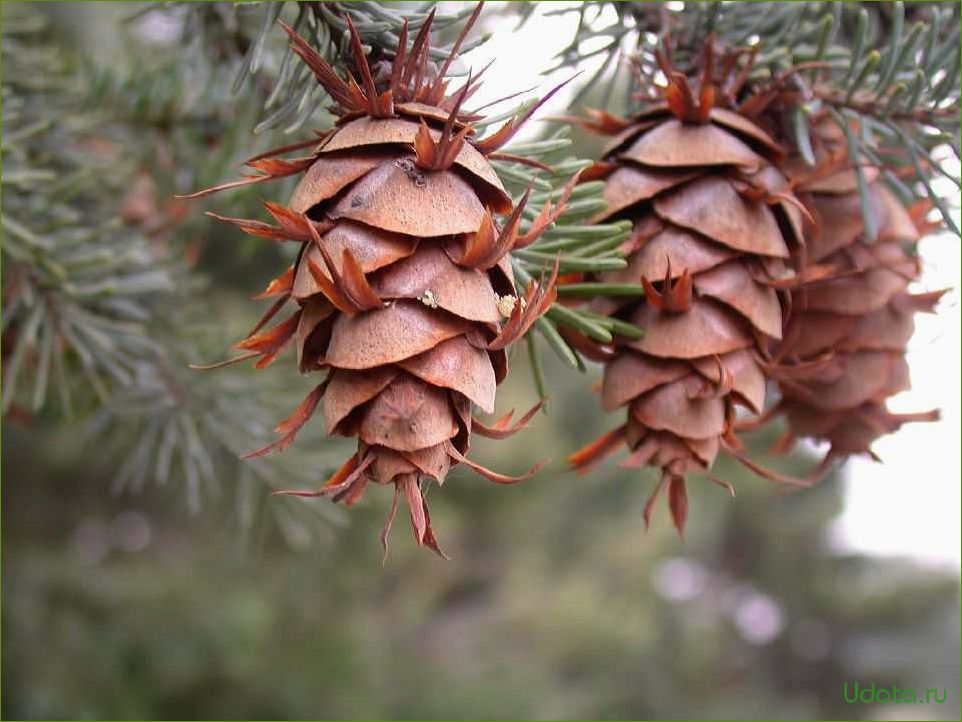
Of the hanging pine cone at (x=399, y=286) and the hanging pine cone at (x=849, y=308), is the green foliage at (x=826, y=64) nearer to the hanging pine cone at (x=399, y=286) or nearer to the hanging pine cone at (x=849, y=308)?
the hanging pine cone at (x=849, y=308)

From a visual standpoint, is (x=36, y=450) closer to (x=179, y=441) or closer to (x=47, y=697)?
(x=47, y=697)

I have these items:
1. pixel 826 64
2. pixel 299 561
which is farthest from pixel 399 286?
pixel 299 561

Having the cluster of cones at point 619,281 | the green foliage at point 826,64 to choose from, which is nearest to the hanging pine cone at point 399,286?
the cluster of cones at point 619,281

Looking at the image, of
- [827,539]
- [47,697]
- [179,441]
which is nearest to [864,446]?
[179,441]

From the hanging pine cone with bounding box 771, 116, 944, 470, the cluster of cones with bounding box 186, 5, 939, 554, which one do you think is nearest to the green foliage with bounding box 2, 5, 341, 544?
the cluster of cones with bounding box 186, 5, 939, 554

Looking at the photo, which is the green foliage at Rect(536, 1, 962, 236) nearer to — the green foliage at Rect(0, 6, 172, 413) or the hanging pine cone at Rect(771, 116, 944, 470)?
the hanging pine cone at Rect(771, 116, 944, 470)

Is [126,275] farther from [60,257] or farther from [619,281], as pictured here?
[619,281]
